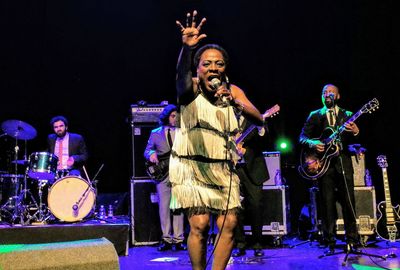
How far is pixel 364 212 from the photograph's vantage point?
799 centimetres

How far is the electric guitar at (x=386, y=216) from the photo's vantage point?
7333mm

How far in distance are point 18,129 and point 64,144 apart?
0.92 m

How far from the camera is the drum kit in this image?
8133mm

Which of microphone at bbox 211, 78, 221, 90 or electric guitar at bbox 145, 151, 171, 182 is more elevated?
microphone at bbox 211, 78, 221, 90

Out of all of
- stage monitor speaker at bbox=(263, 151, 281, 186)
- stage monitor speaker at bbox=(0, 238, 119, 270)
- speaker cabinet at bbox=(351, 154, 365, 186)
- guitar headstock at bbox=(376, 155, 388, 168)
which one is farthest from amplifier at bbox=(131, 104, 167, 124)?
stage monitor speaker at bbox=(0, 238, 119, 270)

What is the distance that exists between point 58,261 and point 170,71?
7.78 meters

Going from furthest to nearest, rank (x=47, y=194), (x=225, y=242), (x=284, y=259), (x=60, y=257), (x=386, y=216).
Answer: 1. (x=47, y=194)
2. (x=386, y=216)
3. (x=284, y=259)
4. (x=225, y=242)
5. (x=60, y=257)

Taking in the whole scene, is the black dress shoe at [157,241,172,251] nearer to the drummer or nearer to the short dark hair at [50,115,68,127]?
the drummer

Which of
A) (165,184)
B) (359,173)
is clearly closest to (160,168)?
(165,184)

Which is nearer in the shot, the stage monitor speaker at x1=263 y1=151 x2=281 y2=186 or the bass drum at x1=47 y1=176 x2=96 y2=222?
the bass drum at x1=47 y1=176 x2=96 y2=222

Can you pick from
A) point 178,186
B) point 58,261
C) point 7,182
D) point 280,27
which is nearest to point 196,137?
point 178,186

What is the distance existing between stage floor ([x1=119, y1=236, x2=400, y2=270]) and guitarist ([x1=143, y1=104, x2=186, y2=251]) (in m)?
0.26

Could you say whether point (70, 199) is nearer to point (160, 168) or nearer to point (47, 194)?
point (47, 194)

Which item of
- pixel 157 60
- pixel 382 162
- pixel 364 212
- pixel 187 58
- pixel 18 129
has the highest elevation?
pixel 157 60
